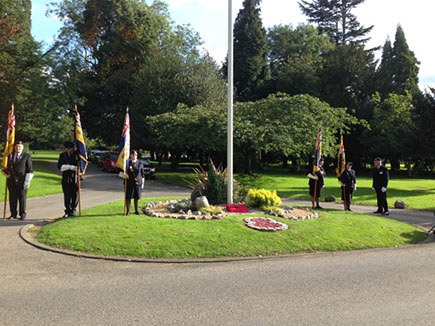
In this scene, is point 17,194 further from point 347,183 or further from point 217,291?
point 347,183

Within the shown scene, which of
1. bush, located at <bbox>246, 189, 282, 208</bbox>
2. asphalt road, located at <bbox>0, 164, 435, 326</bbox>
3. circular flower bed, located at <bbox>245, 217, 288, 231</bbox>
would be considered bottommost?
asphalt road, located at <bbox>0, 164, 435, 326</bbox>

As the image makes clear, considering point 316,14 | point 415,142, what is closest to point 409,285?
point 415,142

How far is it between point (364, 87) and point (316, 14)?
695 inches

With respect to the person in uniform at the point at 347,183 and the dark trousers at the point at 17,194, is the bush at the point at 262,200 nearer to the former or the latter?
the person in uniform at the point at 347,183

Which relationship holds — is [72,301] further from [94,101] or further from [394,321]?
[94,101]

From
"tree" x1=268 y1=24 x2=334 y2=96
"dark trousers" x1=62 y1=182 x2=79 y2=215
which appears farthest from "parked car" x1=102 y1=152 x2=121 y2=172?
"tree" x1=268 y1=24 x2=334 y2=96

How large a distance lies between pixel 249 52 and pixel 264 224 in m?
44.3

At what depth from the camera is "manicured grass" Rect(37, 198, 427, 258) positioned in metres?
7.65

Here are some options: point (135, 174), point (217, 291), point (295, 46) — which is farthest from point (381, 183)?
point (295, 46)

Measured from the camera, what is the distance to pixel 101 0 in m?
42.2

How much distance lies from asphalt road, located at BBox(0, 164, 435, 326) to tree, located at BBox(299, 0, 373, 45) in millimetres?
57932

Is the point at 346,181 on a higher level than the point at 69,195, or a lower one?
higher

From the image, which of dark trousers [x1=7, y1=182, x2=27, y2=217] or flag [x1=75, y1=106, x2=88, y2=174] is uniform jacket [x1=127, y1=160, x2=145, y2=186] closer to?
flag [x1=75, y1=106, x2=88, y2=174]

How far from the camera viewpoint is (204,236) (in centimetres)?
841
